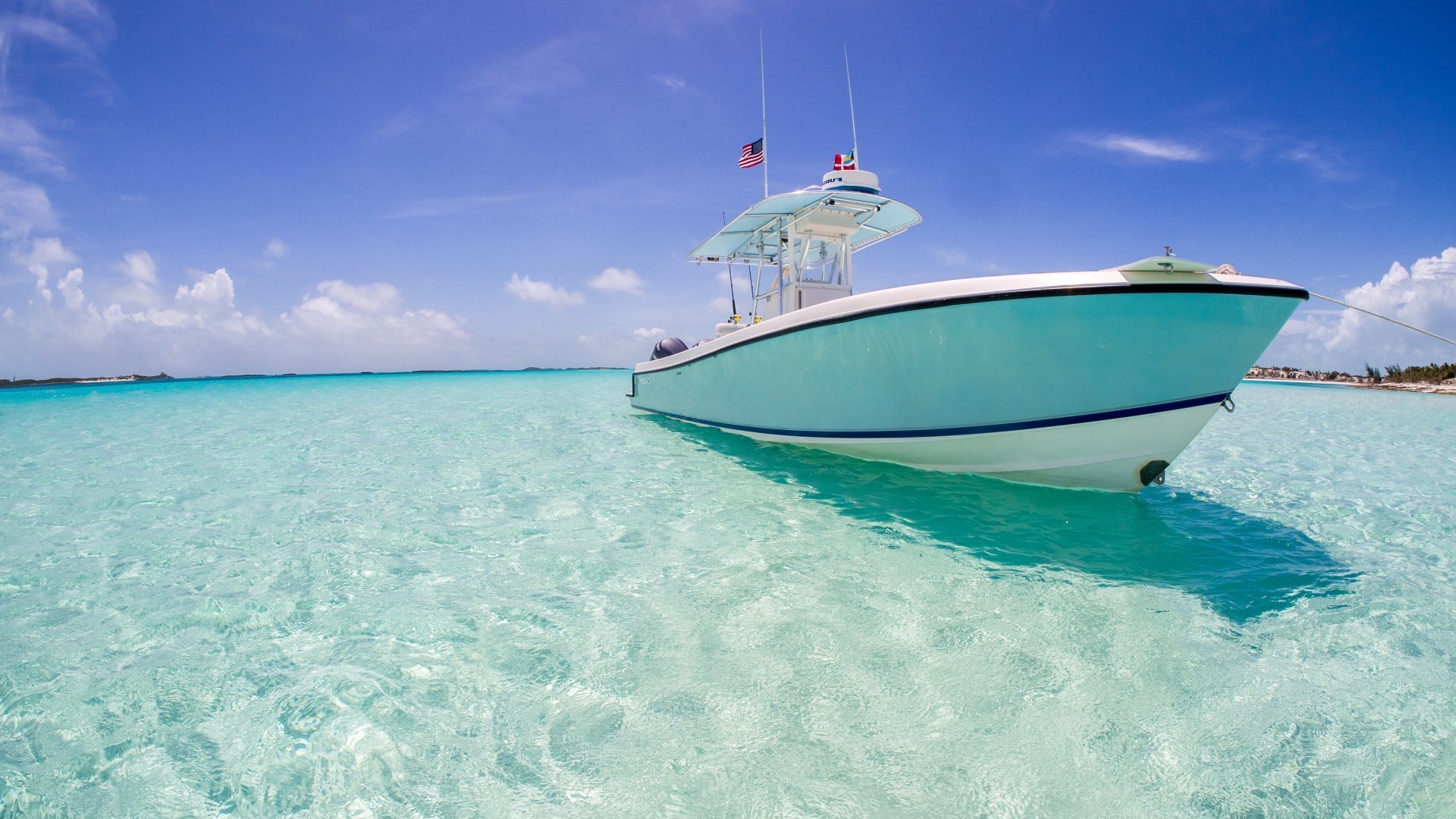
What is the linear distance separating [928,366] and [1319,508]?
10.3ft

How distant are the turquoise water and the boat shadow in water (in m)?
0.03

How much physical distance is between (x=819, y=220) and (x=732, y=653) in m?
6.58

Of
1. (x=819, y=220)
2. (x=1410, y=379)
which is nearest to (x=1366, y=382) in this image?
(x=1410, y=379)

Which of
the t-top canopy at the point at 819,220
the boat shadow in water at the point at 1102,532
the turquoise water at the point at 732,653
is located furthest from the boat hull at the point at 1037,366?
the t-top canopy at the point at 819,220

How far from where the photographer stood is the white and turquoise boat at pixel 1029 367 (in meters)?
3.64

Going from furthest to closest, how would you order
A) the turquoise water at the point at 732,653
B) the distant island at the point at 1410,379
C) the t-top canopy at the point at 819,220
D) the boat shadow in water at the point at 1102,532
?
the distant island at the point at 1410,379
the t-top canopy at the point at 819,220
the boat shadow in water at the point at 1102,532
the turquoise water at the point at 732,653

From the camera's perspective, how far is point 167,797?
1507mm

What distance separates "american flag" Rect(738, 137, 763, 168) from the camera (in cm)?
884

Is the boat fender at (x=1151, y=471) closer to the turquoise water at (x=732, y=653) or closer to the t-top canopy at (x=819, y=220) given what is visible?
the turquoise water at (x=732, y=653)

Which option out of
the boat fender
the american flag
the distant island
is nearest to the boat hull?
the boat fender

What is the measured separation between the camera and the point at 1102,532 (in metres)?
3.73

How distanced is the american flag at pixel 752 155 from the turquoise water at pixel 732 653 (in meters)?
6.06

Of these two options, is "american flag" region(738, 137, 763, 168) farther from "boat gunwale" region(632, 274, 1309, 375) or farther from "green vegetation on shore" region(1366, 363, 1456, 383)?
"green vegetation on shore" region(1366, 363, 1456, 383)

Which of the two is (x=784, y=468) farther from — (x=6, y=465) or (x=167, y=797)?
(x=6, y=465)
